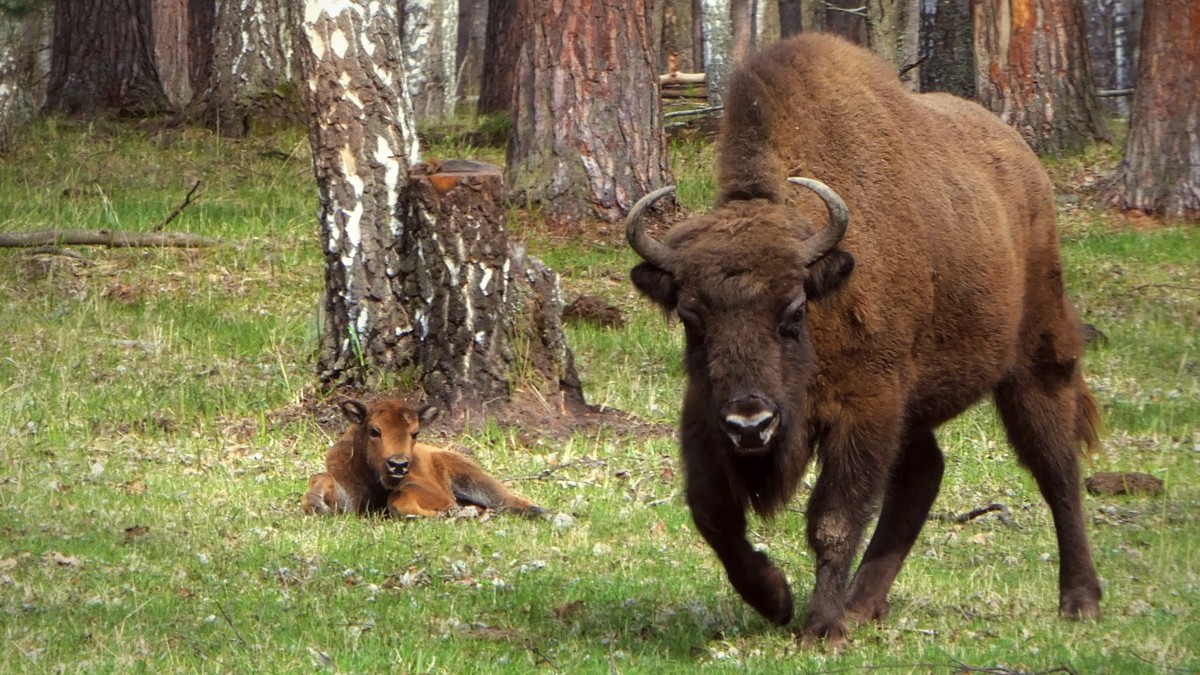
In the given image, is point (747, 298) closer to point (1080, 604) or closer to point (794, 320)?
point (794, 320)

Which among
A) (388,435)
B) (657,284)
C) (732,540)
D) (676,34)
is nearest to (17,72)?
→ (388,435)

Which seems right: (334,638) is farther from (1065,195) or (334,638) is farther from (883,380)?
(1065,195)

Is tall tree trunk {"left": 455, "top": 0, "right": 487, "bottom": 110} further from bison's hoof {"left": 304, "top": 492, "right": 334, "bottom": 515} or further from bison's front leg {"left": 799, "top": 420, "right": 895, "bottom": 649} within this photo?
bison's front leg {"left": 799, "top": 420, "right": 895, "bottom": 649}

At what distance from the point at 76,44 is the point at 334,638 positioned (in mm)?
16002

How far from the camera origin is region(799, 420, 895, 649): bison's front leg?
6.04 meters

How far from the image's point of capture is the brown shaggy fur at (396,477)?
856 cm

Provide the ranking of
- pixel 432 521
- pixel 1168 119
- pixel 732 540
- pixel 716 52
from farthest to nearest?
pixel 716 52, pixel 1168 119, pixel 432 521, pixel 732 540

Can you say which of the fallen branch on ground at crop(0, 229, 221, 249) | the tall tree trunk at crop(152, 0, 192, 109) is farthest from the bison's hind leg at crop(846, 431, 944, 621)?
the tall tree trunk at crop(152, 0, 192, 109)

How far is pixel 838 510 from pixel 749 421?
82 centimetres

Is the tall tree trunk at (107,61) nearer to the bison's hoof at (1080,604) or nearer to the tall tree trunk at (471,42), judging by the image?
the tall tree trunk at (471,42)

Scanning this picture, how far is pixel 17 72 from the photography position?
17.2 metres

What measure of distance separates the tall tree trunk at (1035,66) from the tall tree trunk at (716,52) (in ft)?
11.5

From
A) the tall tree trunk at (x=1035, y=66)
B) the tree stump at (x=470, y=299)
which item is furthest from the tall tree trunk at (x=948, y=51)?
the tree stump at (x=470, y=299)

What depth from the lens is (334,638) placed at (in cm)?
598
